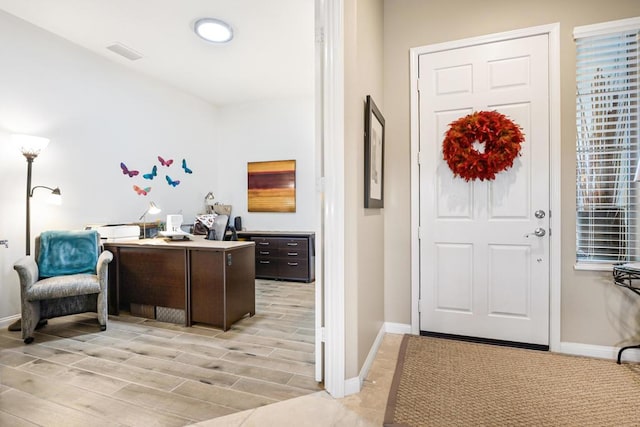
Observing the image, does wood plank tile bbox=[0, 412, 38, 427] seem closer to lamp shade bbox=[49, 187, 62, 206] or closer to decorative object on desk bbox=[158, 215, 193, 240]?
decorative object on desk bbox=[158, 215, 193, 240]

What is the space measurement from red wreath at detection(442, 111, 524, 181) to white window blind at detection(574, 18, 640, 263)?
18.9 inches

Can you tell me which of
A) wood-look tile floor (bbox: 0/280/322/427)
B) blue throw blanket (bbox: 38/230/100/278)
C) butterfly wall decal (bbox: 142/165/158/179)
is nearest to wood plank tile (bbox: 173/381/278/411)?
wood-look tile floor (bbox: 0/280/322/427)

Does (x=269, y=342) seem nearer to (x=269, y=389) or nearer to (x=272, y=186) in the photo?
(x=269, y=389)

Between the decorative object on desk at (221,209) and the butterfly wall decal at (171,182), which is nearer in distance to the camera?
the butterfly wall decal at (171,182)

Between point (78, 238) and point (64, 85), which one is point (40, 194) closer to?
point (78, 238)

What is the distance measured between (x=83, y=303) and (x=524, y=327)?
3.77 m

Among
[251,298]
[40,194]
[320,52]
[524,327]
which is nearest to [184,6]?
[320,52]

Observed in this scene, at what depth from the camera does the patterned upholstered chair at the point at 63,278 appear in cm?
257

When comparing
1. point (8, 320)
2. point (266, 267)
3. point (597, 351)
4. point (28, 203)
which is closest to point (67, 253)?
point (28, 203)

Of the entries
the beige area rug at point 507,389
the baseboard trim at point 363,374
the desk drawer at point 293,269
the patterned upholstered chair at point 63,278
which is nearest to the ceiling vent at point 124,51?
A: the patterned upholstered chair at point 63,278

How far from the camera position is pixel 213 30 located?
3307mm

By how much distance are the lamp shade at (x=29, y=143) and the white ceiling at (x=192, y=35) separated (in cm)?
118

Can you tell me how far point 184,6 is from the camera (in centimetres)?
293

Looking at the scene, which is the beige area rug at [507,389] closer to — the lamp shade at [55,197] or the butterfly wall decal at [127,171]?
the lamp shade at [55,197]
